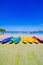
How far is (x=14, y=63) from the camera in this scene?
5.75 meters

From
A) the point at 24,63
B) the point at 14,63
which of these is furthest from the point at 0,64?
the point at 24,63

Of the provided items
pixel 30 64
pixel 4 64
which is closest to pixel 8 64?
pixel 4 64

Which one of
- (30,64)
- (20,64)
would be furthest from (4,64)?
(30,64)

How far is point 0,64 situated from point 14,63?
2.40 ft

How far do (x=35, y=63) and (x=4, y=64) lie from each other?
1630 mm

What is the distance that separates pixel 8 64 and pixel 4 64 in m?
0.21

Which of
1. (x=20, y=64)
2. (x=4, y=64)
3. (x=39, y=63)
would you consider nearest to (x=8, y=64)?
(x=4, y=64)

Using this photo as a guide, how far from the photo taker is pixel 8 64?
220 inches

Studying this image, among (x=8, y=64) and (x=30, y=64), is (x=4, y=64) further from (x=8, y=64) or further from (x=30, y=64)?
(x=30, y=64)

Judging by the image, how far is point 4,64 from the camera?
5.60 m

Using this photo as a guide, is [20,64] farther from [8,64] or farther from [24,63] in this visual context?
[8,64]

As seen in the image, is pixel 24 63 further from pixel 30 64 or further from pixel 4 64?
pixel 4 64

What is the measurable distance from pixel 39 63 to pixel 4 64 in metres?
1.85

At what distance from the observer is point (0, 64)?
18.4 ft
